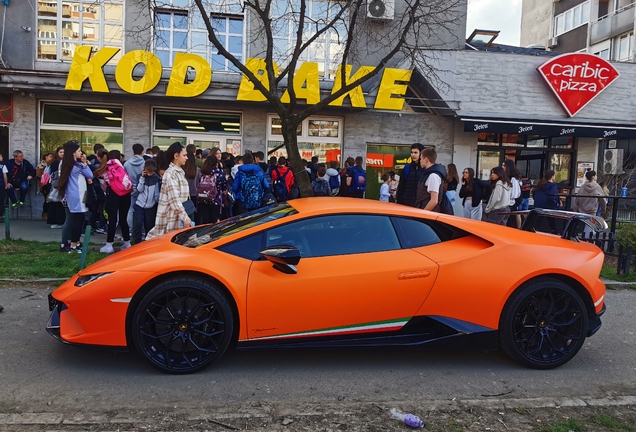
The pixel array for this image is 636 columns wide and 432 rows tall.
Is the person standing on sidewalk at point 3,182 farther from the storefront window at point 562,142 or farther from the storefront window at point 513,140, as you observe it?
the storefront window at point 562,142

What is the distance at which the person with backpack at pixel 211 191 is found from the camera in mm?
9289

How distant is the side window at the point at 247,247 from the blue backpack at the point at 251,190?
5342mm

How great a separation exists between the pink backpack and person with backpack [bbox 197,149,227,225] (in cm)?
121

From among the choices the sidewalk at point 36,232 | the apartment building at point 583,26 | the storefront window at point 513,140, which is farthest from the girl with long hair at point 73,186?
the apartment building at point 583,26

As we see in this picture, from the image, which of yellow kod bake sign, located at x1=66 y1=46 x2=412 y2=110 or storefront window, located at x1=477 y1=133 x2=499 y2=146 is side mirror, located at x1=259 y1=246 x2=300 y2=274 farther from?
storefront window, located at x1=477 y1=133 x2=499 y2=146

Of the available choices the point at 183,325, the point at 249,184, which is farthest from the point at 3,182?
the point at 183,325

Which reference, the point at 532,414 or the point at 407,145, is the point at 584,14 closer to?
the point at 407,145

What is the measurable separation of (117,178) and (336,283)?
5.95 m

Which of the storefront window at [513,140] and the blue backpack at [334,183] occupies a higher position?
the storefront window at [513,140]

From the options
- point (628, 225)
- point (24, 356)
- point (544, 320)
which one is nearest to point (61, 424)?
point (24, 356)

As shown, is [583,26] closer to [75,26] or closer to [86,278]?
[75,26]

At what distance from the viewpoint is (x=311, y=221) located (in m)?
4.38

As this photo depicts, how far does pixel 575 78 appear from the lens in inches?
598

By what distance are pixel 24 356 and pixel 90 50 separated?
34.3 feet
